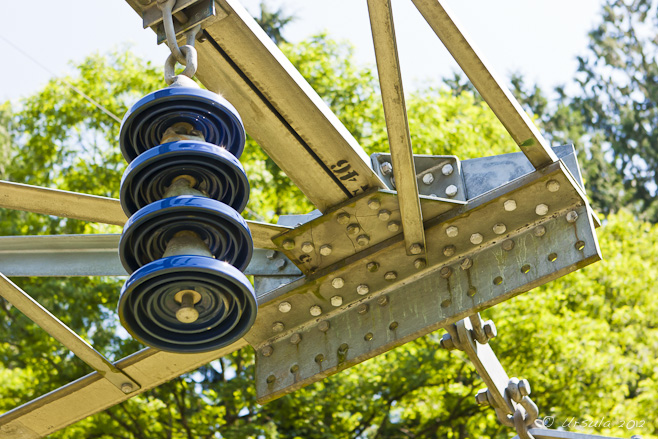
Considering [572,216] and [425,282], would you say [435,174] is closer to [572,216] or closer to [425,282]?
[425,282]

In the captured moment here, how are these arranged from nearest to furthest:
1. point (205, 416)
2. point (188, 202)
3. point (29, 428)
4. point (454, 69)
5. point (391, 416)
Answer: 1. point (188, 202)
2. point (29, 428)
3. point (205, 416)
4. point (391, 416)
5. point (454, 69)

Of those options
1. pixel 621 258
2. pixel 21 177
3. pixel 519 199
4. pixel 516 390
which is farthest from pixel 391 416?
pixel 519 199

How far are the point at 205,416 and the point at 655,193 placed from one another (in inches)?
1001

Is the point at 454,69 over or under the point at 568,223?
over

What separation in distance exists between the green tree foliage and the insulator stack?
30.7 ft

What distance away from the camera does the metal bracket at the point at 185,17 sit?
118 inches

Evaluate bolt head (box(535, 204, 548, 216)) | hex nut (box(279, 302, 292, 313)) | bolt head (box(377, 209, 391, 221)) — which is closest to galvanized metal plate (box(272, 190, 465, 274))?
bolt head (box(377, 209, 391, 221))

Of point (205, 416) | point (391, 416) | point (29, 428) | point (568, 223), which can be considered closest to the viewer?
point (568, 223)

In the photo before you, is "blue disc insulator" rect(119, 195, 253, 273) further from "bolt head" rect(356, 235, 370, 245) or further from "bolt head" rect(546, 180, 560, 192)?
"bolt head" rect(546, 180, 560, 192)

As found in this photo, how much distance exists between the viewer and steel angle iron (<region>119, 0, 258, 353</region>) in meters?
2.20

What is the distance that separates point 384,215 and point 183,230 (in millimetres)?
1640

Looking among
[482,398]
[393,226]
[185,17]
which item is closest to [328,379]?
[482,398]

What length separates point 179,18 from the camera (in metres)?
3.03

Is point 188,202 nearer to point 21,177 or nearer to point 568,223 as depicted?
point 568,223
